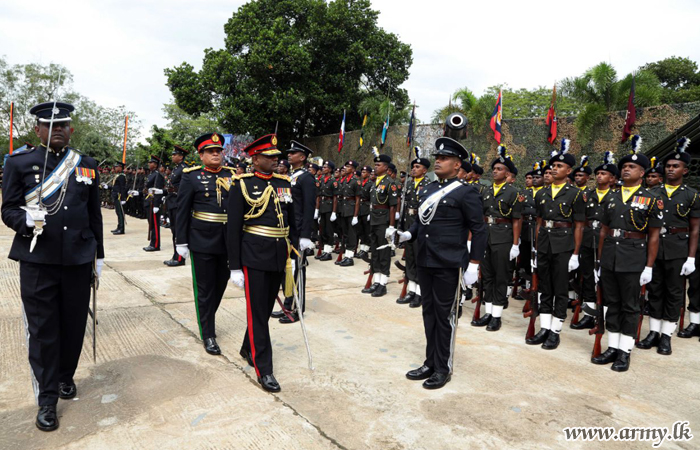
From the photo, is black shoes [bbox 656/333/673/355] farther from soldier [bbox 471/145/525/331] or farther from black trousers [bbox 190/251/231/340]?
black trousers [bbox 190/251/231/340]

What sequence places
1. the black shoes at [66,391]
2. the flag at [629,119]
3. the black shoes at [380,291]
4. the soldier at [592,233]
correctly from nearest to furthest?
the black shoes at [66,391] → the soldier at [592,233] → the black shoes at [380,291] → the flag at [629,119]

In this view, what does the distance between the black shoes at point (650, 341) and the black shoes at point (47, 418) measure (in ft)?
18.1

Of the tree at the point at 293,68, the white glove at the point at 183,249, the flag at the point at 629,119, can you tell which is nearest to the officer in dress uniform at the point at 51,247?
the white glove at the point at 183,249

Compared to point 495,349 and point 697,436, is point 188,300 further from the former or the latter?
point 697,436

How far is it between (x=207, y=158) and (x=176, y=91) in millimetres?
18941

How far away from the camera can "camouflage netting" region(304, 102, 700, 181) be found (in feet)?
31.7

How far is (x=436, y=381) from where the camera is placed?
12.9ft

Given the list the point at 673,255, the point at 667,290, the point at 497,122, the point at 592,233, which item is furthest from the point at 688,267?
the point at 497,122

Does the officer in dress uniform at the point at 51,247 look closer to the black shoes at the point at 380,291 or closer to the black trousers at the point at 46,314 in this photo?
the black trousers at the point at 46,314

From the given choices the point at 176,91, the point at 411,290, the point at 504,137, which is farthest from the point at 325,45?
the point at 411,290

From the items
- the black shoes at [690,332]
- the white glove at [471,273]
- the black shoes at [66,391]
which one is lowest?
the black shoes at [66,391]

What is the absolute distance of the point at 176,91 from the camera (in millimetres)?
22031

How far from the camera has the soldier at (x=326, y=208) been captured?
34.4 ft

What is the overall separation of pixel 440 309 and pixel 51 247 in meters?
2.90
